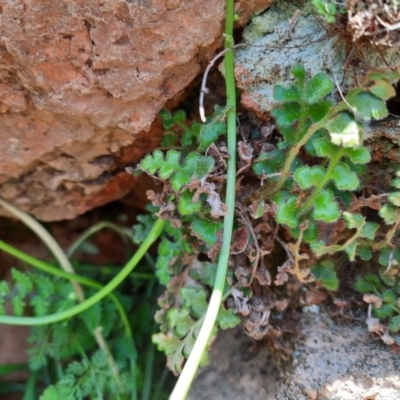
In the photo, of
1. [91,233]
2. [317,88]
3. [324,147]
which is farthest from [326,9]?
[91,233]

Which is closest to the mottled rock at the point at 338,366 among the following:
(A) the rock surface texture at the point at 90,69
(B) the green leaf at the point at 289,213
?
(B) the green leaf at the point at 289,213

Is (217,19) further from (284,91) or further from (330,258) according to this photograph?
(330,258)

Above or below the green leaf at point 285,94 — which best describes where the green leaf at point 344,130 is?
below

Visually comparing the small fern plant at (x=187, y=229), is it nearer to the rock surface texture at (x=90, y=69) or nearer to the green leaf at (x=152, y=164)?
the green leaf at (x=152, y=164)

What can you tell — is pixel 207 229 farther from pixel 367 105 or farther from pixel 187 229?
pixel 367 105

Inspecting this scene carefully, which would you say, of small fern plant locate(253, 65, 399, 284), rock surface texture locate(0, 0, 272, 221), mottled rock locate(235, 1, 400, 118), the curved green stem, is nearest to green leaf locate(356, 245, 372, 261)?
small fern plant locate(253, 65, 399, 284)

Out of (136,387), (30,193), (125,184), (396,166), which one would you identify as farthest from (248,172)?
(136,387)

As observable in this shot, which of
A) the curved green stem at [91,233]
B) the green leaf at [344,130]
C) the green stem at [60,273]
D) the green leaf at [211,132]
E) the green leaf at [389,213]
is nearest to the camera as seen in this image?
the green leaf at [344,130]
